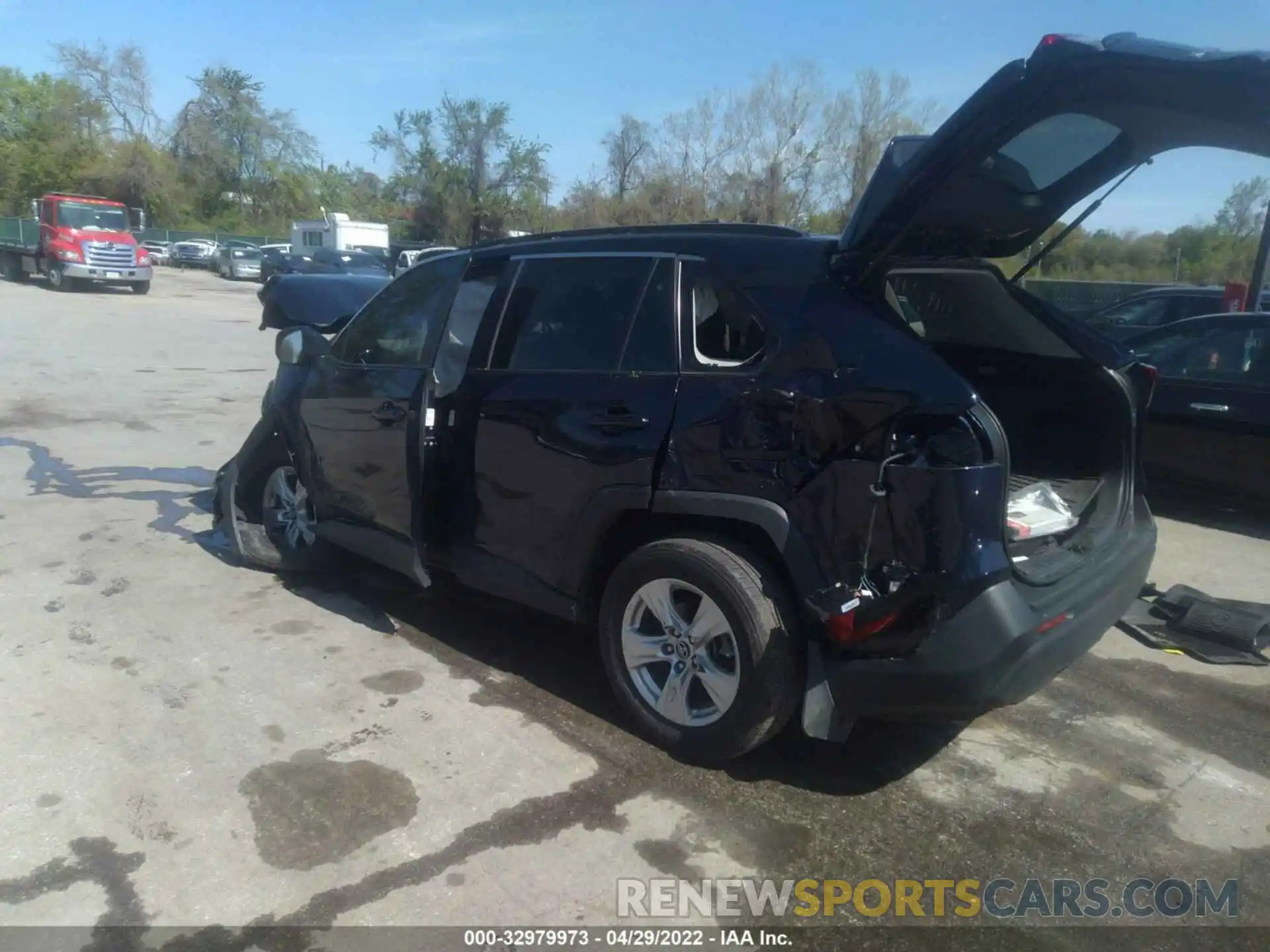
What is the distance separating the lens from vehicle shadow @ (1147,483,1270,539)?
7.28m

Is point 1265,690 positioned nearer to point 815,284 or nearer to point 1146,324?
point 815,284

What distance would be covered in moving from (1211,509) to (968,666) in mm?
5978

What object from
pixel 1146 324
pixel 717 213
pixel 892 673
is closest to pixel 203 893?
pixel 892 673

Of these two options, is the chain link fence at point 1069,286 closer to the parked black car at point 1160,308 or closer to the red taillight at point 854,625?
the parked black car at point 1160,308

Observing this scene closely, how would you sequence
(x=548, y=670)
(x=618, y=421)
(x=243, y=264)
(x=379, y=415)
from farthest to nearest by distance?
(x=243, y=264) → (x=379, y=415) → (x=548, y=670) → (x=618, y=421)

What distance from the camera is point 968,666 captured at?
314cm

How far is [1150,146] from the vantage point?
3762 mm

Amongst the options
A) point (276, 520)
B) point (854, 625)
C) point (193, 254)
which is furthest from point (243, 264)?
point (854, 625)

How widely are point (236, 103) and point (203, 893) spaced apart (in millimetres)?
73831

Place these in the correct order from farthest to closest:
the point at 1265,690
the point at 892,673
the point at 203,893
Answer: the point at 1265,690 < the point at 892,673 < the point at 203,893

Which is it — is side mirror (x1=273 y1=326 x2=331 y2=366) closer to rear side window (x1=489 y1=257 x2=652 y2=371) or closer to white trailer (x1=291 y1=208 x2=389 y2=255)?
rear side window (x1=489 y1=257 x2=652 y2=371)

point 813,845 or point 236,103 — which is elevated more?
point 236,103

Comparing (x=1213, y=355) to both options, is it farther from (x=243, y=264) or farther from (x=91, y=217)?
(x=243, y=264)

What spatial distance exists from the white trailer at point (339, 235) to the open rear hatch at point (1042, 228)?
121 feet
